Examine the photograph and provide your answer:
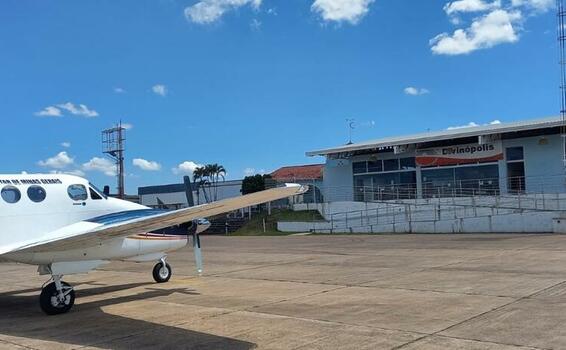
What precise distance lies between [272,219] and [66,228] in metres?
39.2

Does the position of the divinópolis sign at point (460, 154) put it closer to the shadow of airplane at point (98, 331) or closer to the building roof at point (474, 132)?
the building roof at point (474, 132)

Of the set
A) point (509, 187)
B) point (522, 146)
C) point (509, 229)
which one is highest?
point (522, 146)

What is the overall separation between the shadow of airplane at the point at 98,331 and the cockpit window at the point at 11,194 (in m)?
2.35

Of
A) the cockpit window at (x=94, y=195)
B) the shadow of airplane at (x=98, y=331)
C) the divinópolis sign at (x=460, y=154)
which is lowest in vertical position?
the shadow of airplane at (x=98, y=331)

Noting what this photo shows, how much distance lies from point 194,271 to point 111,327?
8800mm

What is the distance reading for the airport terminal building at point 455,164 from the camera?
39812 millimetres

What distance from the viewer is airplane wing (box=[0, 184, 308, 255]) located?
26.4ft

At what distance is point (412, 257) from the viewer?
63.6ft

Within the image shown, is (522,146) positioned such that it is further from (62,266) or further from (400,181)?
(62,266)

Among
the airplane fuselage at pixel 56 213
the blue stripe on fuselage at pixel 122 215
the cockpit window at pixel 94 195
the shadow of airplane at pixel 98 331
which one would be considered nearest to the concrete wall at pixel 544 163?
the airplane fuselage at pixel 56 213

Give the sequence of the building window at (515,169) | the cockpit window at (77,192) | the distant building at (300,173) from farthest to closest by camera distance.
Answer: the distant building at (300,173) < the building window at (515,169) < the cockpit window at (77,192)

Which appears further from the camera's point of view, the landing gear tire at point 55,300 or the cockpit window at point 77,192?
the cockpit window at point 77,192

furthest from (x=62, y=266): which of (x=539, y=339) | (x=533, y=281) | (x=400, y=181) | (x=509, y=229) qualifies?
(x=400, y=181)

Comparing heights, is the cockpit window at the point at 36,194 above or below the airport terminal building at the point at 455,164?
below
